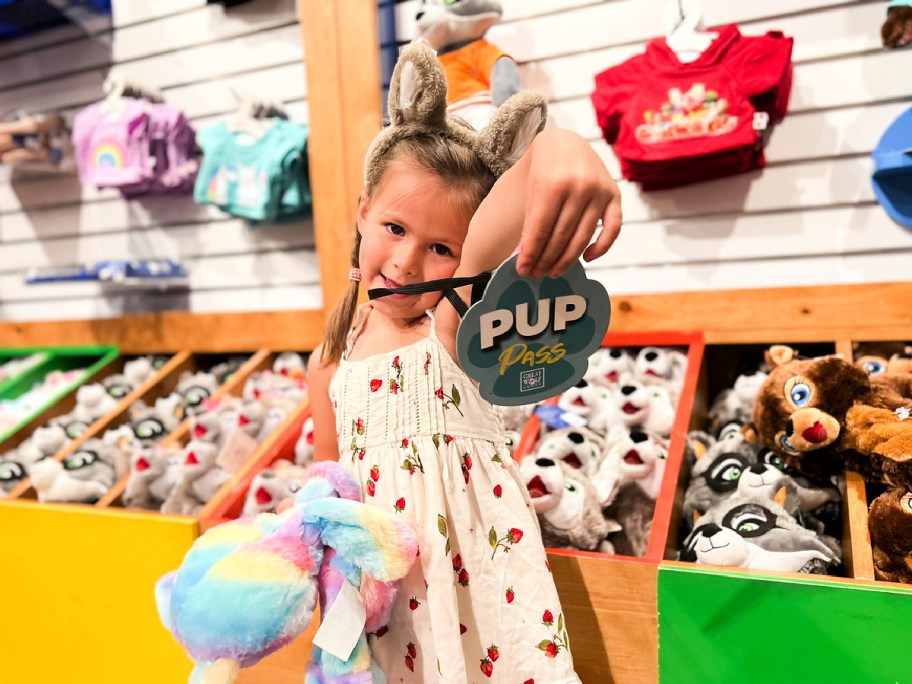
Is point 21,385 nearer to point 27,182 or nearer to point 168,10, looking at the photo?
point 27,182

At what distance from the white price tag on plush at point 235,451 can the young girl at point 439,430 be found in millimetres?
903

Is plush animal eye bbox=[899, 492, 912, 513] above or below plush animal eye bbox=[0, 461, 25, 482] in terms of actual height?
above

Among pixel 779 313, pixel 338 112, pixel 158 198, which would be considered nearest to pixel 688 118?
pixel 779 313

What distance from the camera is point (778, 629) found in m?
1.06

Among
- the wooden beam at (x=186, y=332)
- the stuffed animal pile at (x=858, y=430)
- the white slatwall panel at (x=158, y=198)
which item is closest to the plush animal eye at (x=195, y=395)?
the wooden beam at (x=186, y=332)

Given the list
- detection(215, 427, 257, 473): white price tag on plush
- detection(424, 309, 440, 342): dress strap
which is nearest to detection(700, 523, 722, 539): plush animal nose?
detection(424, 309, 440, 342): dress strap

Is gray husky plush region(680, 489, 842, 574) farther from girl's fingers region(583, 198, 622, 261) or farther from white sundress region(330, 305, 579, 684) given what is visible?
girl's fingers region(583, 198, 622, 261)

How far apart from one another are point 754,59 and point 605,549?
1315mm

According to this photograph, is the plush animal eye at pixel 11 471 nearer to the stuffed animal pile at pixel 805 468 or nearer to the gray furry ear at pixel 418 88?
the gray furry ear at pixel 418 88

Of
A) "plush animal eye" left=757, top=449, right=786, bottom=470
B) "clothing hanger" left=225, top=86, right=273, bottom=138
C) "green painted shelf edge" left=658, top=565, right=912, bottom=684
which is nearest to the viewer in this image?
"green painted shelf edge" left=658, top=565, right=912, bottom=684

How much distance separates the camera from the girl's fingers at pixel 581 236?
2.23ft

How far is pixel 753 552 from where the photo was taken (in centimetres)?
119

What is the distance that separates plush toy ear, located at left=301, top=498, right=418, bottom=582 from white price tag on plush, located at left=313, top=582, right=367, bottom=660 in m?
0.05

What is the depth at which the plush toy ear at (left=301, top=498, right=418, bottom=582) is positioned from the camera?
85 cm
